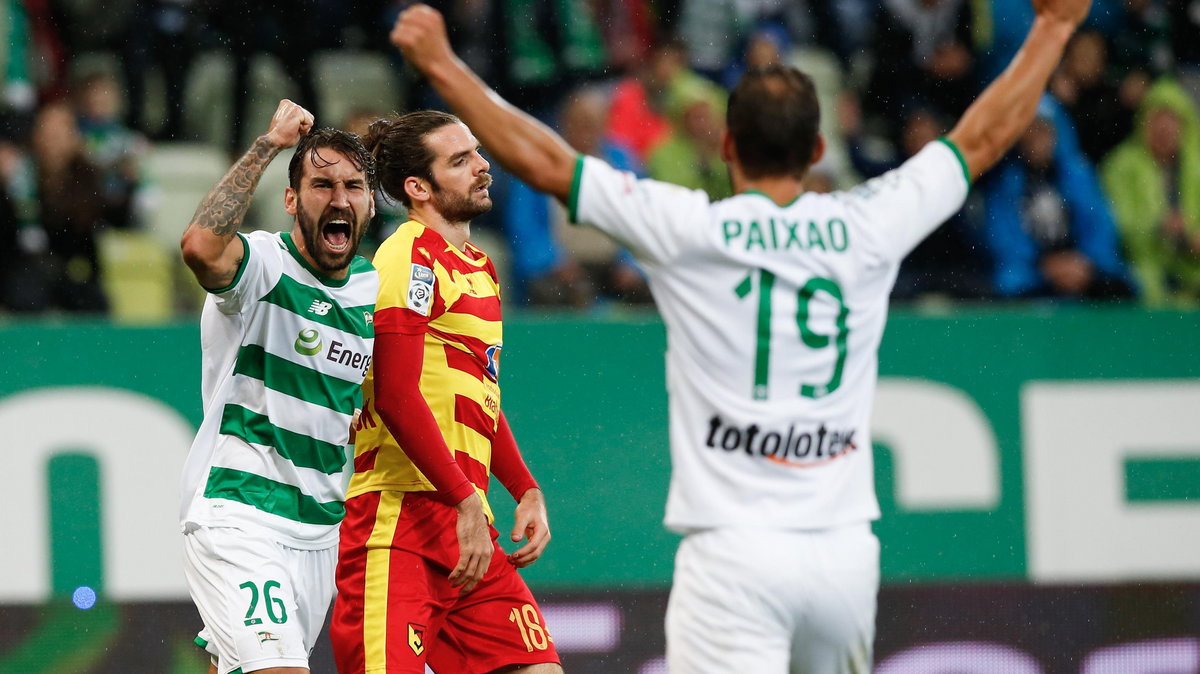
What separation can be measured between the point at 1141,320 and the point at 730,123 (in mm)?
4839

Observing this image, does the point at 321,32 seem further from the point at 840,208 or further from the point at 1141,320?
the point at 840,208

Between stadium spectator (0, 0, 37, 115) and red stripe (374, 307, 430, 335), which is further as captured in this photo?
stadium spectator (0, 0, 37, 115)

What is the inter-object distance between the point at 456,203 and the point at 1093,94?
6.41m

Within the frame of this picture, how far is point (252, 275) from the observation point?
444cm

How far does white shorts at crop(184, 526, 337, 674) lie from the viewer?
4.35 m

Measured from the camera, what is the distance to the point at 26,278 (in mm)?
8148

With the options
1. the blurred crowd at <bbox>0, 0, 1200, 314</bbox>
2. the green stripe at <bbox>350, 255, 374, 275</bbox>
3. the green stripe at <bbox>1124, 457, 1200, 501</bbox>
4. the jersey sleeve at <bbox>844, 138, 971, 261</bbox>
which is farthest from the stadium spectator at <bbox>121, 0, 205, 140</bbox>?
the jersey sleeve at <bbox>844, 138, 971, 261</bbox>

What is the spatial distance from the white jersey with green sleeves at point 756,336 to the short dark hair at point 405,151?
5.27 ft

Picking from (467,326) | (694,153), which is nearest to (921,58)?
(694,153)

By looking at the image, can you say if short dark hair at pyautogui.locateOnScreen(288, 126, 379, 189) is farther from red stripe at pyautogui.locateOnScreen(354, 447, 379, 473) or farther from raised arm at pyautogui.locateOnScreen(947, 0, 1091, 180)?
raised arm at pyautogui.locateOnScreen(947, 0, 1091, 180)

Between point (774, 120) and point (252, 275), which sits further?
point (252, 275)

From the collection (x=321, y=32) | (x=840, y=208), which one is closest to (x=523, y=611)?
(x=840, y=208)

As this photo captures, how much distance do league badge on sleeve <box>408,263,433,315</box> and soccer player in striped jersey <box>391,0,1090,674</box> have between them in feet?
4.09

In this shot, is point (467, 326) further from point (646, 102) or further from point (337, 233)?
point (646, 102)
